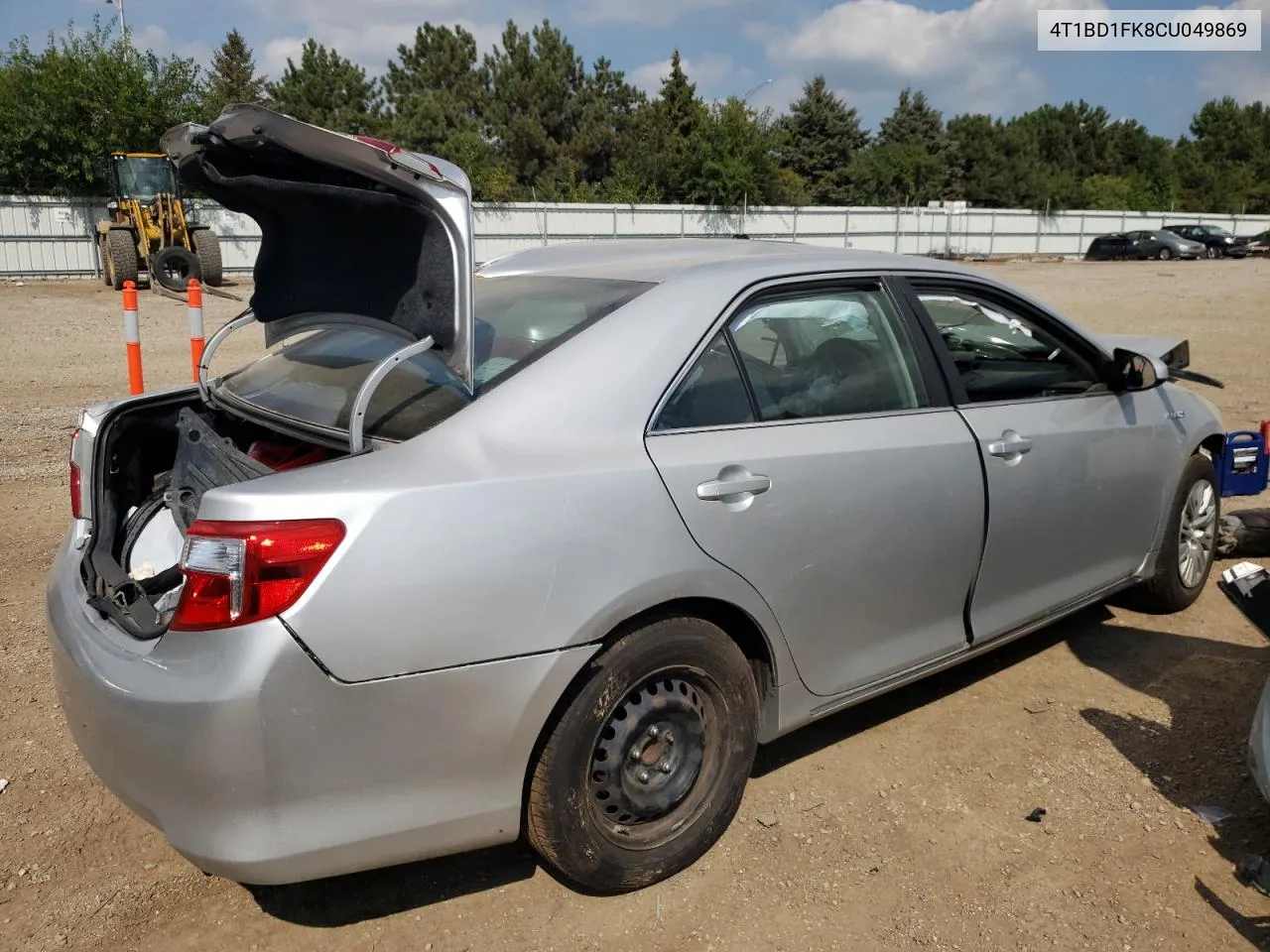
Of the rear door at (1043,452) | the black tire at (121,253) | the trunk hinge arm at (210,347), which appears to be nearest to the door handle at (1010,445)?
the rear door at (1043,452)

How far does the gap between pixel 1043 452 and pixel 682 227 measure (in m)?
33.5

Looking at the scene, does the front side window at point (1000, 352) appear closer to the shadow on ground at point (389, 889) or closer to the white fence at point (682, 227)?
the shadow on ground at point (389, 889)

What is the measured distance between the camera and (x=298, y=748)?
84.1 inches

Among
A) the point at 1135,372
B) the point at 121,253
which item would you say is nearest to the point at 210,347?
the point at 1135,372

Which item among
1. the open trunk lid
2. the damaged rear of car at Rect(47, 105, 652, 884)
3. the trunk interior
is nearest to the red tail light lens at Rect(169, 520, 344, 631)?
the damaged rear of car at Rect(47, 105, 652, 884)

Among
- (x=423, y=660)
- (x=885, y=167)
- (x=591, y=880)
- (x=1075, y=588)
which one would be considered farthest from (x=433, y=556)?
(x=885, y=167)

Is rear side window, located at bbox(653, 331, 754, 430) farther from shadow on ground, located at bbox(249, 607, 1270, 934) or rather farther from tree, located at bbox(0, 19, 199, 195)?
tree, located at bbox(0, 19, 199, 195)

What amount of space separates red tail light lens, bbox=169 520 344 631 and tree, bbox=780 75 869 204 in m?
62.0

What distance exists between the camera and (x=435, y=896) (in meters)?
2.74

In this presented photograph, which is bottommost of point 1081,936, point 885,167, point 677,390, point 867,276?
point 1081,936

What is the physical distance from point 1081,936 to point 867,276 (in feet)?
6.44

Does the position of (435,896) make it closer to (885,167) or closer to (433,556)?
(433,556)

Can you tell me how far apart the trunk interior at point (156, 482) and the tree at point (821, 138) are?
2399 inches

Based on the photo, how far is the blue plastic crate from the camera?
4.82 m
